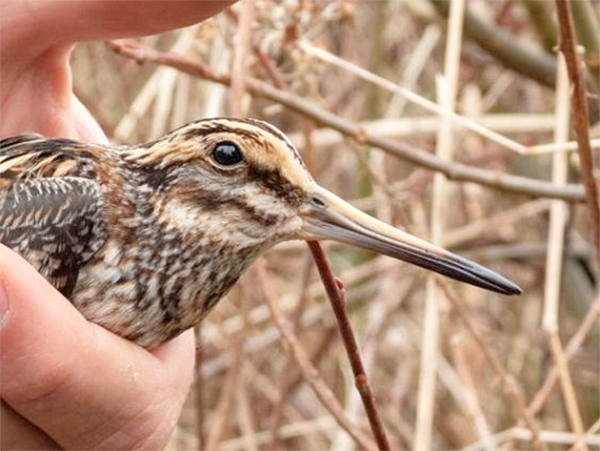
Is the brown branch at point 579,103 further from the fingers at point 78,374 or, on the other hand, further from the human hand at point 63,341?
the fingers at point 78,374

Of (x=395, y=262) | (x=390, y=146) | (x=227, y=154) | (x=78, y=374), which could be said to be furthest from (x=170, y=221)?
(x=395, y=262)

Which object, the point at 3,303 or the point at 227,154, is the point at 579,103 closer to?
the point at 227,154

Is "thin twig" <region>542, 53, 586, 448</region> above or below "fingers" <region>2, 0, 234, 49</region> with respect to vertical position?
below

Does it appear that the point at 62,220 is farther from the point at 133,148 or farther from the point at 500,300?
the point at 500,300

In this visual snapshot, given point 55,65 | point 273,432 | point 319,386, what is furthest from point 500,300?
Result: point 55,65

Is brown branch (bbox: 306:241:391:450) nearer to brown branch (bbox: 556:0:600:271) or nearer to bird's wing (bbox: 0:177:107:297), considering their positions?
bird's wing (bbox: 0:177:107:297)

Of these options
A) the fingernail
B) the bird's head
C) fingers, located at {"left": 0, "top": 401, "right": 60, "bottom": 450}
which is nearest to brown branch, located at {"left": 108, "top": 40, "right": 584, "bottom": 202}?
the bird's head
